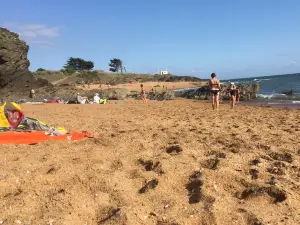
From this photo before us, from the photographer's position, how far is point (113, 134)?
19.3ft

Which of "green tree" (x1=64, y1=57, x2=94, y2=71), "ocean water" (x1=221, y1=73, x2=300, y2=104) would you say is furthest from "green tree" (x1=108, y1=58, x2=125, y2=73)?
"ocean water" (x1=221, y1=73, x2=300, y2=104)

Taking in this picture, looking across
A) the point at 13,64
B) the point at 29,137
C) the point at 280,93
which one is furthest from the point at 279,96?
the point at 29,137

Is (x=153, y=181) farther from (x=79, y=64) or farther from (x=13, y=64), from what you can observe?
(x=79, y=64)

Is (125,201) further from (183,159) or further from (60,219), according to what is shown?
(183,159)

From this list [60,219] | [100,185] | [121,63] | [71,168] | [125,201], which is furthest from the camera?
[121,63]

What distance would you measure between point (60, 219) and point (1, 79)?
76.2 feet

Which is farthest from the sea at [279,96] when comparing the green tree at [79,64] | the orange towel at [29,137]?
the green tree at [79,64]

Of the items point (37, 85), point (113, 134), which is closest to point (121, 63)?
point (37, 85)

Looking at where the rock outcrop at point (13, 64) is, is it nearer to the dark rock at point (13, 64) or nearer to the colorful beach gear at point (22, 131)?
the dark rock at point (13, 64)

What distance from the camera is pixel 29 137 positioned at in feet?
18.0

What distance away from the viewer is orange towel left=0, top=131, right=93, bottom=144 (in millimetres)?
5336

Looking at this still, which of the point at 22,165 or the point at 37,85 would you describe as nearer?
the point at 22,165

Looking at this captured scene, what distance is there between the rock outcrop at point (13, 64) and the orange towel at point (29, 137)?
63.8ft

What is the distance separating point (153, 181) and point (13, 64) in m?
23.5
